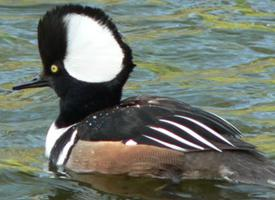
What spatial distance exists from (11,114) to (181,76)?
218cm

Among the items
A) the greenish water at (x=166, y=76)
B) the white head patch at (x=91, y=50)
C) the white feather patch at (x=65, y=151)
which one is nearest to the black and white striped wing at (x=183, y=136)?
the greenish water at (x=166, y=76)

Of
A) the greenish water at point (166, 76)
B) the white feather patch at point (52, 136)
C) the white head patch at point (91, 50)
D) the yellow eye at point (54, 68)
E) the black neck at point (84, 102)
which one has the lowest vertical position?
the greenish water at point (166, 76)

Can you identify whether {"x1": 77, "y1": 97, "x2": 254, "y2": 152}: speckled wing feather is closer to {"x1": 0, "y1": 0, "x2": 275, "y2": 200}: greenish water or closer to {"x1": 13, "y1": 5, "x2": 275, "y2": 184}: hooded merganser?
{"x1": 13, "y1": 5, "x2": 275, "y2": 184}: hooded merganser

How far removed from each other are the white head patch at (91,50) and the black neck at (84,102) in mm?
115

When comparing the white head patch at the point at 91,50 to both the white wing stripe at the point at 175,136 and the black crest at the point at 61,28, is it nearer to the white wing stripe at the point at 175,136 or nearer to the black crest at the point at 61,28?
the black crest at the point at 61,28

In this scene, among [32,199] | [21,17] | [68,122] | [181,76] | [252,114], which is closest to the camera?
[32,199]

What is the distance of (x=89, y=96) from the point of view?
924 centimetres

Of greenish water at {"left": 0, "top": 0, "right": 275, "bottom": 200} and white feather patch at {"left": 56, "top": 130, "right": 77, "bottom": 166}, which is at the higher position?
white feather patch at {"left": 56, "top": 130, "right": 77, "bottom": 166}

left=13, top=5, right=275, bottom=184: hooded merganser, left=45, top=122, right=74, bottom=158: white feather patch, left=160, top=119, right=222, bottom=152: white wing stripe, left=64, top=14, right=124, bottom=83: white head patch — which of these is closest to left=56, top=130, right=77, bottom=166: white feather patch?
left=13, top=5, right=275, bottom=184: hooded merganser

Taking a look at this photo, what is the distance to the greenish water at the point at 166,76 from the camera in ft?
28.6

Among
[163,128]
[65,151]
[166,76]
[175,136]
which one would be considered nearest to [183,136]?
[175,136]

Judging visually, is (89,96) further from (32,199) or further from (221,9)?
(221,9)

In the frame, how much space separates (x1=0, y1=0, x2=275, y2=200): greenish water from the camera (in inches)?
344

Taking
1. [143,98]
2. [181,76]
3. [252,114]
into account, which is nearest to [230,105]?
[252,114]
